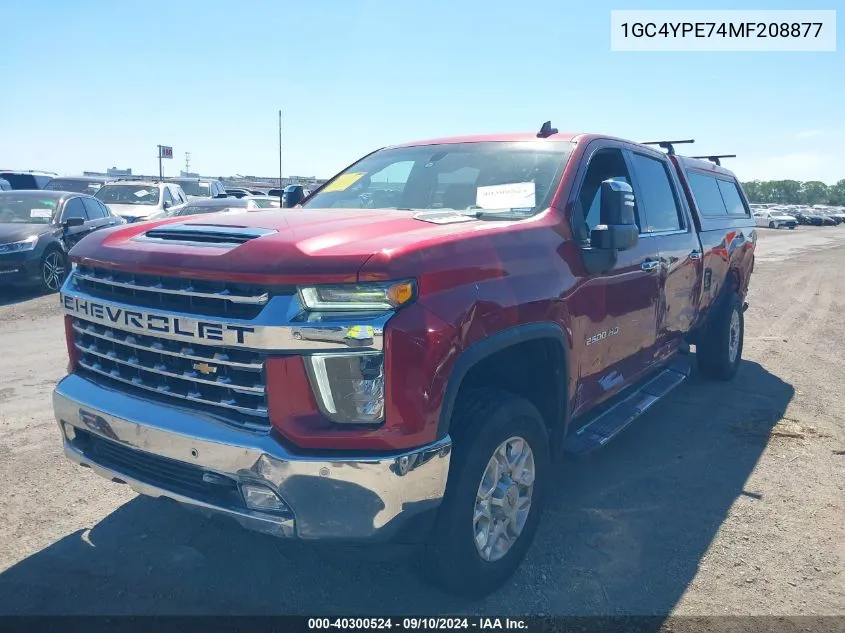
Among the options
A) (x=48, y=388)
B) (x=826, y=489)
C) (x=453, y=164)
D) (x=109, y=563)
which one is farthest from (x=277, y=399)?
(x=48, y=388)

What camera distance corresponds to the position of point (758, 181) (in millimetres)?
106125

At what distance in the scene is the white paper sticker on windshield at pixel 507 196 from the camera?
3461 mm

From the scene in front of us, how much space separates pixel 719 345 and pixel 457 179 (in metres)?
3.59

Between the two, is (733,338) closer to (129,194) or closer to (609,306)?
(609,306)

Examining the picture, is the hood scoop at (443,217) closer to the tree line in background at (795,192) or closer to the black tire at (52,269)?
the black tire at (52,269)

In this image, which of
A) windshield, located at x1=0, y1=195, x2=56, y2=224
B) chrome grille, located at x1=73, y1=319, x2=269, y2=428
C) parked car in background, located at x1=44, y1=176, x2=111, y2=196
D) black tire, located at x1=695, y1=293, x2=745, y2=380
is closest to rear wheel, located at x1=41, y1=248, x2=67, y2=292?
windshield, located at x1=0, y1=195, x2=56, y2=224

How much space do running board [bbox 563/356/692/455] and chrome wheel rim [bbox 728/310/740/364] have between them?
1.28 meters

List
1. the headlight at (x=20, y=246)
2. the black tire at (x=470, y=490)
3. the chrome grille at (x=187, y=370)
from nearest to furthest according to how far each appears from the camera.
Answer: the chrome grille at (x=187, y=370)
the black tire at (x=470, y=490)
the headlight at (x=20, y=246)

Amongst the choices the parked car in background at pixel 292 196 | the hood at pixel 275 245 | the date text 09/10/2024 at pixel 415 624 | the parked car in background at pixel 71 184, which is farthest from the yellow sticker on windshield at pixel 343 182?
the parked car in background at pixel 71 184

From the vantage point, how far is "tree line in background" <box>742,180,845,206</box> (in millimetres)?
98500

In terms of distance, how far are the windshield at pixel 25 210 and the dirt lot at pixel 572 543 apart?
6358 mm

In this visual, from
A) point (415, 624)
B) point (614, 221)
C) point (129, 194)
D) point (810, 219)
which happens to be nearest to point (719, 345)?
point (614, 221)

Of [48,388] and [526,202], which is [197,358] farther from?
[48,388]

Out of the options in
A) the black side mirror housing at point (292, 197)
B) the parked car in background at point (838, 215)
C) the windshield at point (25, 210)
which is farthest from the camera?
the parked car in background at point (838, 215)
